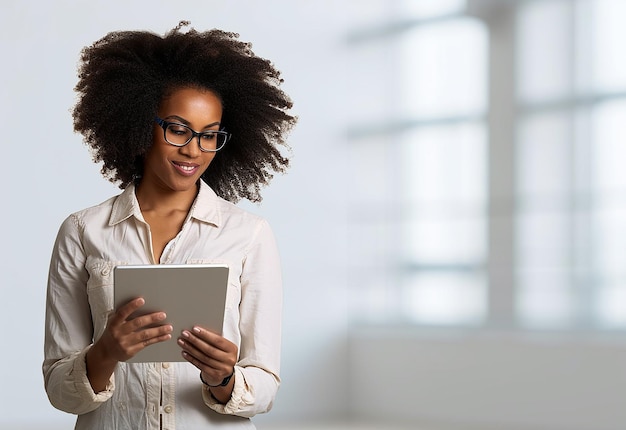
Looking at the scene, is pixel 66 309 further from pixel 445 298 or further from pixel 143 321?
pixel 445 298

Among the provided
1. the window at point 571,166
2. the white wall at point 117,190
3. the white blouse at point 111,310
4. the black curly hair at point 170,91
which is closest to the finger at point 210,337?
the white blouse at point 111,310

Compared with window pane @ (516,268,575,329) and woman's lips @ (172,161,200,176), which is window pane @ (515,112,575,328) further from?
woman's lips @ (172,161,200,176)

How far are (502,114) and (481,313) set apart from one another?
129 cm

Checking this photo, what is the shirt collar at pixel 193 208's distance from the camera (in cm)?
197

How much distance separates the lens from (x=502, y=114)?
6398 millimetres

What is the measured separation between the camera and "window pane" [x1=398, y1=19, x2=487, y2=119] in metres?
6.62

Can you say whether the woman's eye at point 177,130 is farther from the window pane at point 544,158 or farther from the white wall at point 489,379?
the window pane at point 544,158

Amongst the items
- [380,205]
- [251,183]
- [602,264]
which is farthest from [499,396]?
[251,183]

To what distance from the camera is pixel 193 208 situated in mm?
1996

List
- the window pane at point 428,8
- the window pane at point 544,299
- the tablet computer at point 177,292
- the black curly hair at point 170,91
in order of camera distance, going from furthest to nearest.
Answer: the window pane at point 428,8
the window pane at point 544,299
the black curly hair at point 170,91
the tablet computer at point 177,292

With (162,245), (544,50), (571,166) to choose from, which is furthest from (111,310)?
(544,50)

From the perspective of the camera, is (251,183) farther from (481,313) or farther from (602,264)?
(481,313)

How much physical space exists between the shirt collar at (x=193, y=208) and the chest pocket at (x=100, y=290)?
91mm

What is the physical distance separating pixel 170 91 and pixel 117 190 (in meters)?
4.80
